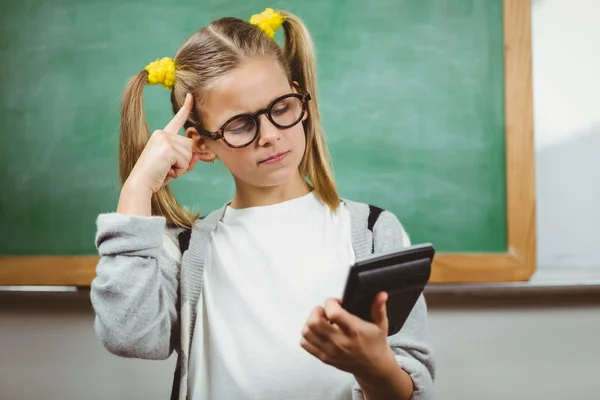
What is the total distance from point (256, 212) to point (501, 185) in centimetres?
54

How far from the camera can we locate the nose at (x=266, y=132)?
2.36 ft

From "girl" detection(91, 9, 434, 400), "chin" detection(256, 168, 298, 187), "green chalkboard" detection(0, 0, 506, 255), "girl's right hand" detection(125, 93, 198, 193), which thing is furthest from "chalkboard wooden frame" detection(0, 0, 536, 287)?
"girl's right hand" detection(125, 93, 198, 193)

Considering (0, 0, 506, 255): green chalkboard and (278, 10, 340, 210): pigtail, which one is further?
(0, 0, 506, 255): green chalkboard

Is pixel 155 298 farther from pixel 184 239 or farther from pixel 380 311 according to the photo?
pixel 380 311

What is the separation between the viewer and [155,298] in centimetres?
70

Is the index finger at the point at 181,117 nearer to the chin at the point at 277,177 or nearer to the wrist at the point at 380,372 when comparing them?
the chin at the point at 277,177

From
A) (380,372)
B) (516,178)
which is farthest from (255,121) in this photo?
(516,178)

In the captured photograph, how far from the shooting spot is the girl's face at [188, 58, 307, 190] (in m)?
0.73

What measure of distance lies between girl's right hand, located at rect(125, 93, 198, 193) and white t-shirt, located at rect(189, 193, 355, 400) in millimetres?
122

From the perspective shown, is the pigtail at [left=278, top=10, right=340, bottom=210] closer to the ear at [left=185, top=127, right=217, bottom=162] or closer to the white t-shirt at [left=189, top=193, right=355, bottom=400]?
the white t-shirt at [left=189, top=193, right=355, bottom=400]

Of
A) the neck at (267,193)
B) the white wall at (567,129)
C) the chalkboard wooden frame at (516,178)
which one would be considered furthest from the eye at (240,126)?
the white wall at (567,129)

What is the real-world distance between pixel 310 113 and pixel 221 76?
→ 0.54 ft

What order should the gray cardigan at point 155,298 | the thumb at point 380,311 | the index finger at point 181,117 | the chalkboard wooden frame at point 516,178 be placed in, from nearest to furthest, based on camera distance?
the thumb at point 380,311
the gray cardigan at point 155,298
the index finger at point 181,117
the chalkboard wooden frame at point 516,178

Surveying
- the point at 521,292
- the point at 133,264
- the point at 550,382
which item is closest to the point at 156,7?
the point at 133,264
